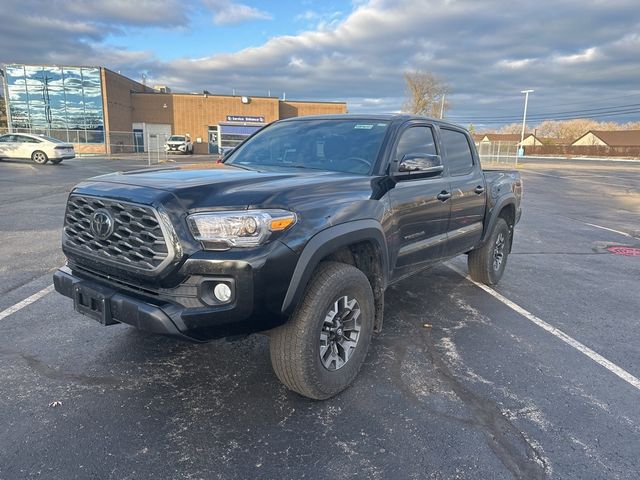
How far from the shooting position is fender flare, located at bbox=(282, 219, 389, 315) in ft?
8.96

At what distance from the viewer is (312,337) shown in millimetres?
2908

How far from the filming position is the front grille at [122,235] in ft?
8.73

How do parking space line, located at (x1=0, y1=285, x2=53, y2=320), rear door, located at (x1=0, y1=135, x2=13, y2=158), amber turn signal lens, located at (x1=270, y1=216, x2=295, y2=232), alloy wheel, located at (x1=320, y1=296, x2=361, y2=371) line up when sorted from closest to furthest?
amber turn signal lens, located at (x1=270, y1=216, x2=295, y2=232) < alloy wheel, located at (x1=320, y1=296, x2=361, y2=371) < parking space line, located at (x1=0, y1=285, x2=53, y2=320) < rear door, located at (x1=0, y1=135, x2=13, y2=158)

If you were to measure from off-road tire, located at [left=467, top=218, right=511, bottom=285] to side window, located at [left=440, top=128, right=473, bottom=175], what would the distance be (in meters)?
1.02

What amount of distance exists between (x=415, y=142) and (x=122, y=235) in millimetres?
2631

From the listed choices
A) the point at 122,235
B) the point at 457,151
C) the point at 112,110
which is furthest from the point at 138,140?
the point at 122,235

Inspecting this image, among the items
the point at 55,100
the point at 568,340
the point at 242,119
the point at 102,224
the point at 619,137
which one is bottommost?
the point at 568,340

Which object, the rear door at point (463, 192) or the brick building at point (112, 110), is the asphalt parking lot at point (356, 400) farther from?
the brick building at point (112, 110)

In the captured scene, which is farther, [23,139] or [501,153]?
[501,153]

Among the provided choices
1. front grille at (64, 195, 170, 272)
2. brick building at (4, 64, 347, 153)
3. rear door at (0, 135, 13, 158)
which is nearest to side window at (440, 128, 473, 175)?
front grille at (64, 195, 170, 272)

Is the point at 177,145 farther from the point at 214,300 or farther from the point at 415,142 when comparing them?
the point at 214,300

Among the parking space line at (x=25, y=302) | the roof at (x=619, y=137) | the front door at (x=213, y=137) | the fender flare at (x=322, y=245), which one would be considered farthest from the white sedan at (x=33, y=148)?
the roof at (x=619, y=137)

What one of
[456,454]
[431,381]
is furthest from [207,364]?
[456,454]

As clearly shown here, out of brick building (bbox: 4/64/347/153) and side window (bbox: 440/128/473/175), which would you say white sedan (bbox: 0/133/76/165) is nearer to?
brick building (bbox: 4/64/347/153)
